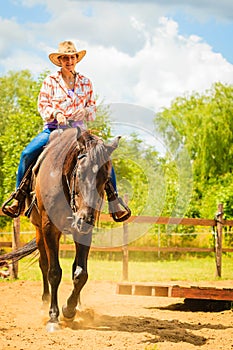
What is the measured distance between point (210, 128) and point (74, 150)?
24425 millimetres

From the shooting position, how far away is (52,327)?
594 centimetres

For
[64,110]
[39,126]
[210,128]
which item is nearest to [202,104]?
[210,128]

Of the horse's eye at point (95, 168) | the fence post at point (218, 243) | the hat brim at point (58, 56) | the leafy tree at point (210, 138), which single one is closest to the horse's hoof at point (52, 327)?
the horse's eye at point (95, 168)

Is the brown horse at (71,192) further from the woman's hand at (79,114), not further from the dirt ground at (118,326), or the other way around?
the dirt ground at (118,326)

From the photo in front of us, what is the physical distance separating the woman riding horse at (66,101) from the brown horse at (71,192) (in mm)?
294

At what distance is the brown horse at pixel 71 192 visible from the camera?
5309mm

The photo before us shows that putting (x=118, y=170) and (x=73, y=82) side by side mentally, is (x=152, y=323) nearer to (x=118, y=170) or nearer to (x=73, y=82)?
(x=73, y=82)

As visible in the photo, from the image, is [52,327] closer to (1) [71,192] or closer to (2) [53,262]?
(2) [53,262]

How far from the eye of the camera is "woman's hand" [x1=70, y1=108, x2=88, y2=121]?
6488 millimetres

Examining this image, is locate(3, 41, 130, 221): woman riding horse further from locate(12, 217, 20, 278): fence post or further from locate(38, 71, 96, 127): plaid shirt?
locate(12, 217, 20, 278): fence post

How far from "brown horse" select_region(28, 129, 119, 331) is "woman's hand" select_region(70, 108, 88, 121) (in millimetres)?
286

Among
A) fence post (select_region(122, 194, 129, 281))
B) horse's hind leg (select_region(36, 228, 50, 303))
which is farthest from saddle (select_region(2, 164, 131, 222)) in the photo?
fence post (select_region(122, 194, 129, 281))

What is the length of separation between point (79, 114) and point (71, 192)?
1273 mm

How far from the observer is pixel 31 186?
273 inches
